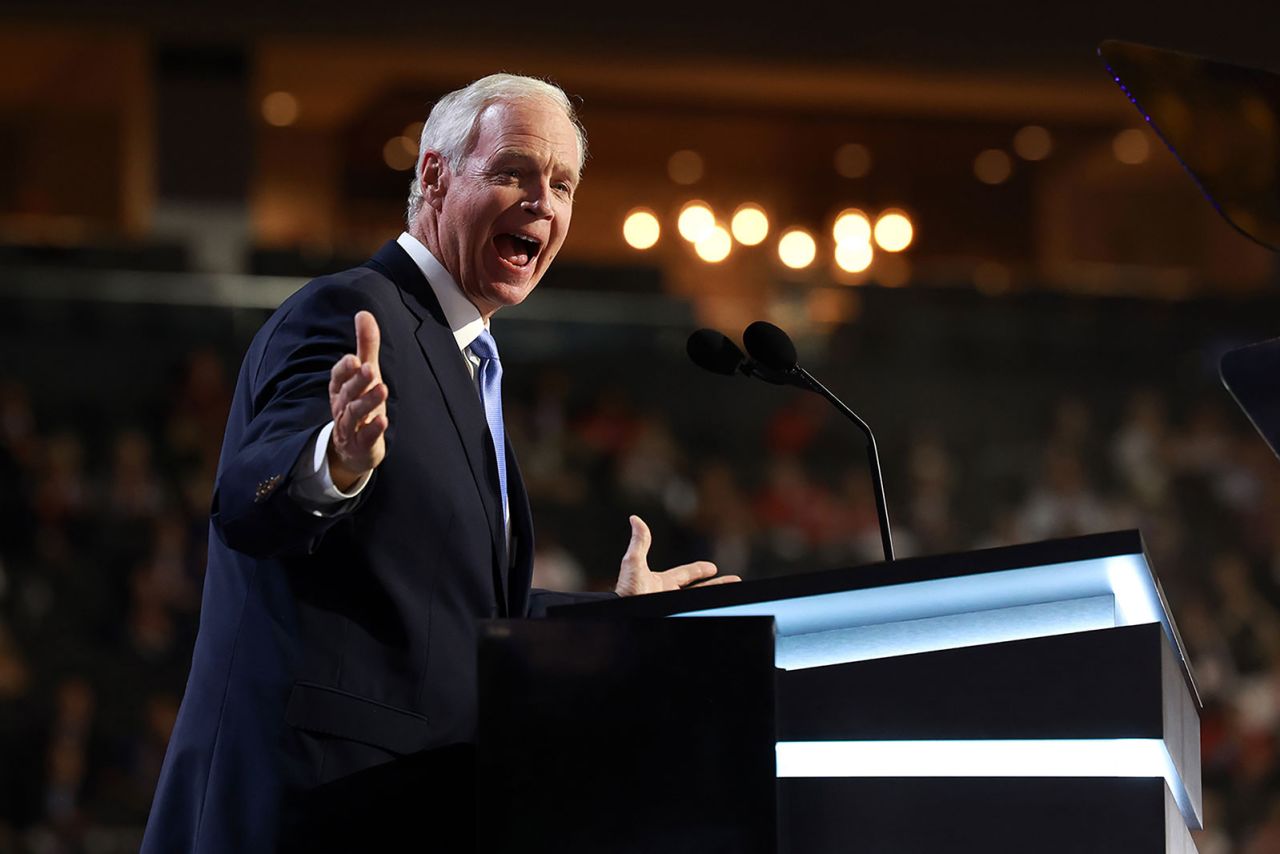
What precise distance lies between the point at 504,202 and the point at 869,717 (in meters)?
0.72

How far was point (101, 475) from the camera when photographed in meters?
6.50

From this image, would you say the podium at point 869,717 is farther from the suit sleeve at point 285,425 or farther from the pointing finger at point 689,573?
the pointing finger at point 689,573

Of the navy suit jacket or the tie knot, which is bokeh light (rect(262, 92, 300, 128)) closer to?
the tie knot

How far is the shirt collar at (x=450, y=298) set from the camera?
70.6 inches

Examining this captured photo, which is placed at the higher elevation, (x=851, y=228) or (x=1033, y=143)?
(x=1033, y=143)

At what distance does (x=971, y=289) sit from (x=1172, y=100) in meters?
7.42

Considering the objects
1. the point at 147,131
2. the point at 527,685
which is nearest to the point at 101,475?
the point at 147,131

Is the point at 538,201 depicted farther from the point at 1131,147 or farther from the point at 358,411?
the point at 1131,147

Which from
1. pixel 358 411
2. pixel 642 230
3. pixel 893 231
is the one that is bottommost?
pixel 358 411

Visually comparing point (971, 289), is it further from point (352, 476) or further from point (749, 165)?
point (352, 476)

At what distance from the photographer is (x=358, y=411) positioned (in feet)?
4.50

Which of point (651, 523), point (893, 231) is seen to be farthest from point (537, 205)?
point (893, 231)

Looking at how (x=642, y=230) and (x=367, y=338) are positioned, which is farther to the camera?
(x=642, y=230)

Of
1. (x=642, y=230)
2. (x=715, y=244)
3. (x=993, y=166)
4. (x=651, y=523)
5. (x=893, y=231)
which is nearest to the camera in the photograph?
(x=651, y=523)
